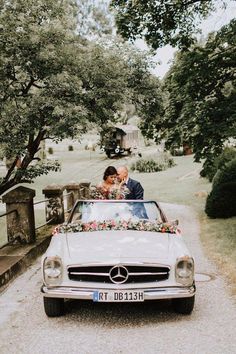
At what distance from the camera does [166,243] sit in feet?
20.9

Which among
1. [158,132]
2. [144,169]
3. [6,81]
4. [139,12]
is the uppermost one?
[139,12]

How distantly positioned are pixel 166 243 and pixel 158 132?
408 inches

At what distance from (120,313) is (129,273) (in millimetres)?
826

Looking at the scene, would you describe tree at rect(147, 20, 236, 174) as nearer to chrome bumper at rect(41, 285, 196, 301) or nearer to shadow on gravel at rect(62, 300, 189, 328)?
shadow on gravel at rect(62, 300, 189, 328)

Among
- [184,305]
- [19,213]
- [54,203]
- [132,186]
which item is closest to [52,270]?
[184,305]

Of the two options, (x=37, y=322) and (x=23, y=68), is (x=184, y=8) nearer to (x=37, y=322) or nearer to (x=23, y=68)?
(x=23, y=68)

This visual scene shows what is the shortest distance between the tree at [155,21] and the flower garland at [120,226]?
27.6ft

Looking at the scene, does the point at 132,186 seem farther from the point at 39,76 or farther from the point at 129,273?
the point at 39,76

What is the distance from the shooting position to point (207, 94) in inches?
497

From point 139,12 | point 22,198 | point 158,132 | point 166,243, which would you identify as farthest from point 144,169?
point 166,243

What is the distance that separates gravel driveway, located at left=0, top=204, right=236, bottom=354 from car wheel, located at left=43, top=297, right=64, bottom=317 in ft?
0.29

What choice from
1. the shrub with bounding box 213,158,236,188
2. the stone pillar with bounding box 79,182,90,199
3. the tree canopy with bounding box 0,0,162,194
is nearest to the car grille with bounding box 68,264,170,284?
the tree canopy with bounding box 0,0,162,194

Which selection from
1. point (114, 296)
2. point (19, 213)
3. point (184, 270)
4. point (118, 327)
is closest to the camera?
point (114, 296)

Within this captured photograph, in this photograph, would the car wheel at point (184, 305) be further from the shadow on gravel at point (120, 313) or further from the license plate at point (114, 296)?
the license plate at point (114, 296)
